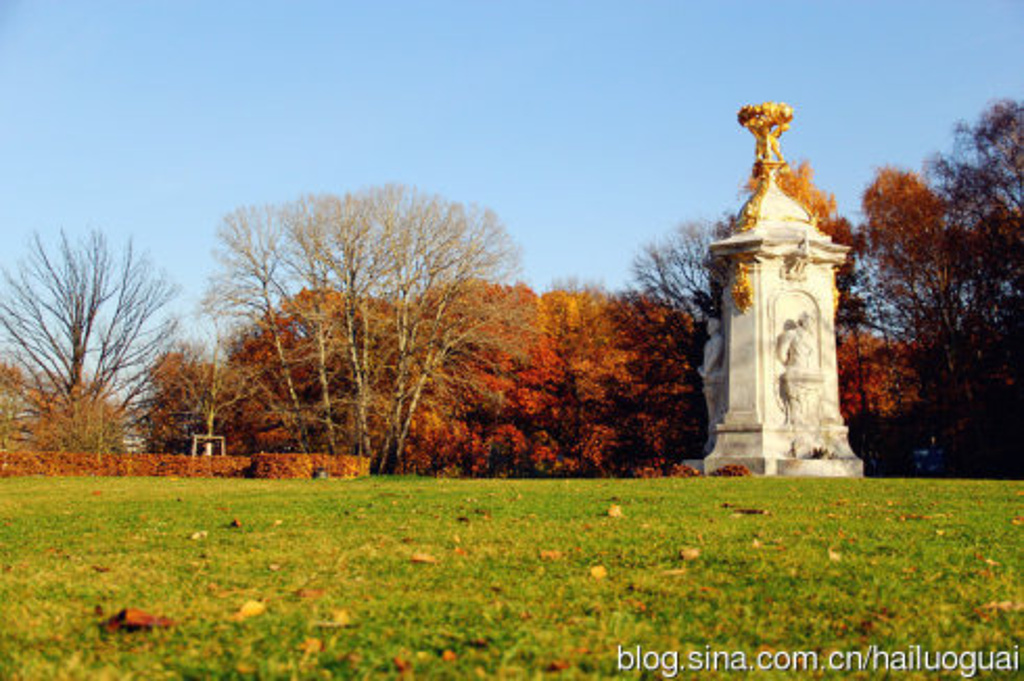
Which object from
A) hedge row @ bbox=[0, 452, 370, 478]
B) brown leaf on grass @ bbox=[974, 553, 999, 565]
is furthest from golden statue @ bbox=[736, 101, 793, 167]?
brown leaf on grass @ bbox=[974, 553, 999, 565]

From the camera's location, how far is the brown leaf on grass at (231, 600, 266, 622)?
359 centimetres

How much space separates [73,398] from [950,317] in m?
33.7

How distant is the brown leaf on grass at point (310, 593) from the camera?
13.1 feet

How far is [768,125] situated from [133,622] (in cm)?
A: 2189

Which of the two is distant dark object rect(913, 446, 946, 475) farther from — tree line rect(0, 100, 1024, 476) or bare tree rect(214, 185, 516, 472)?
bare tree rect(214, 185, 516, 472)

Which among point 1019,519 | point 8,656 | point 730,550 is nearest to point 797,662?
point 730,550

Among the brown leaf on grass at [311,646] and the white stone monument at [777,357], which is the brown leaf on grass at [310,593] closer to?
the brown leaf on grass at [311,646]

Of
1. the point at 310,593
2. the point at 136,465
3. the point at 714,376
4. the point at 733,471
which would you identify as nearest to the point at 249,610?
the point at 310,593

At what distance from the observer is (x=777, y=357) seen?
2000cm

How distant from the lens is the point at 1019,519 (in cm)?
768

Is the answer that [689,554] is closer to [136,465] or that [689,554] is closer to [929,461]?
[136,465]

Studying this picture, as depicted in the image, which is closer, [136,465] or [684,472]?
[684,472]

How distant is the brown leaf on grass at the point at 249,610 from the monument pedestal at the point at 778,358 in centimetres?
1658

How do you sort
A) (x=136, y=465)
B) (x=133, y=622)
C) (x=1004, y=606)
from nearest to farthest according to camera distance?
1. (x=133, y=622)
2. (x=1004, y=606)
3. (x=136, y=465)
